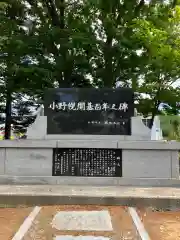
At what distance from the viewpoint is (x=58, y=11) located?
58.3ft

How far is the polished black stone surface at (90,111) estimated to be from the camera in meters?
9.17

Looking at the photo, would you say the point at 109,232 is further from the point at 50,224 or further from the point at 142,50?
the point at 142,50

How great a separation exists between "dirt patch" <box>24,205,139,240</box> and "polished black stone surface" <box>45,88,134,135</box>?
2.88 m

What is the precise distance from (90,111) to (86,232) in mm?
4537

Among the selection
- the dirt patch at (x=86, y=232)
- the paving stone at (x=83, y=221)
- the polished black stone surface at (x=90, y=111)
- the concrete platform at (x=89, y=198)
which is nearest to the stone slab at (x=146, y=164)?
→ the polished black stone surface at (x=90, y=111)

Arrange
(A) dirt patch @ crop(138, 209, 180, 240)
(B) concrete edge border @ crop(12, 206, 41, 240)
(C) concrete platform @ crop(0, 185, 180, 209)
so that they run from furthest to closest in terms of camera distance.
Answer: (C) concrete platform @ crop(0, 185, 180, 209)
(A) dirt patch @ crop(138, 209, 180, 240)
(B) concrete edge border @ crop(12, 206, 41, 240)

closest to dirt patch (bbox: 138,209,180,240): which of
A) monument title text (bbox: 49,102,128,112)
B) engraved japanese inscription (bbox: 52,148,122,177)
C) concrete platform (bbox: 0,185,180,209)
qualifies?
concrete platform (bbox: 0,185,180,209)

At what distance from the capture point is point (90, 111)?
9.21 meters

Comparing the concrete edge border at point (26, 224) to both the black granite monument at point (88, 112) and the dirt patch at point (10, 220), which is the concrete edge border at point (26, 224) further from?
the black granite monument at point (88, 112)

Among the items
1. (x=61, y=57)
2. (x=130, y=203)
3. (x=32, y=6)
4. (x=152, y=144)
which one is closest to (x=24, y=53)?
(x=61, y=57)

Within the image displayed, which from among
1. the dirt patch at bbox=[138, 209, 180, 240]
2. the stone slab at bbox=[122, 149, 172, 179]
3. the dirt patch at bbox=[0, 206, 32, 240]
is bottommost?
the dirt patch at bbox=[138, 209, 180, 240]

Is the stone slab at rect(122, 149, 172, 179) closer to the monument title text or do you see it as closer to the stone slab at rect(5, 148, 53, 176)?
the monument title text

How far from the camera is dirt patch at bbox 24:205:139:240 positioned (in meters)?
4.98

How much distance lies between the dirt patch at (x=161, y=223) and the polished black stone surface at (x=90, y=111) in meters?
3.11
